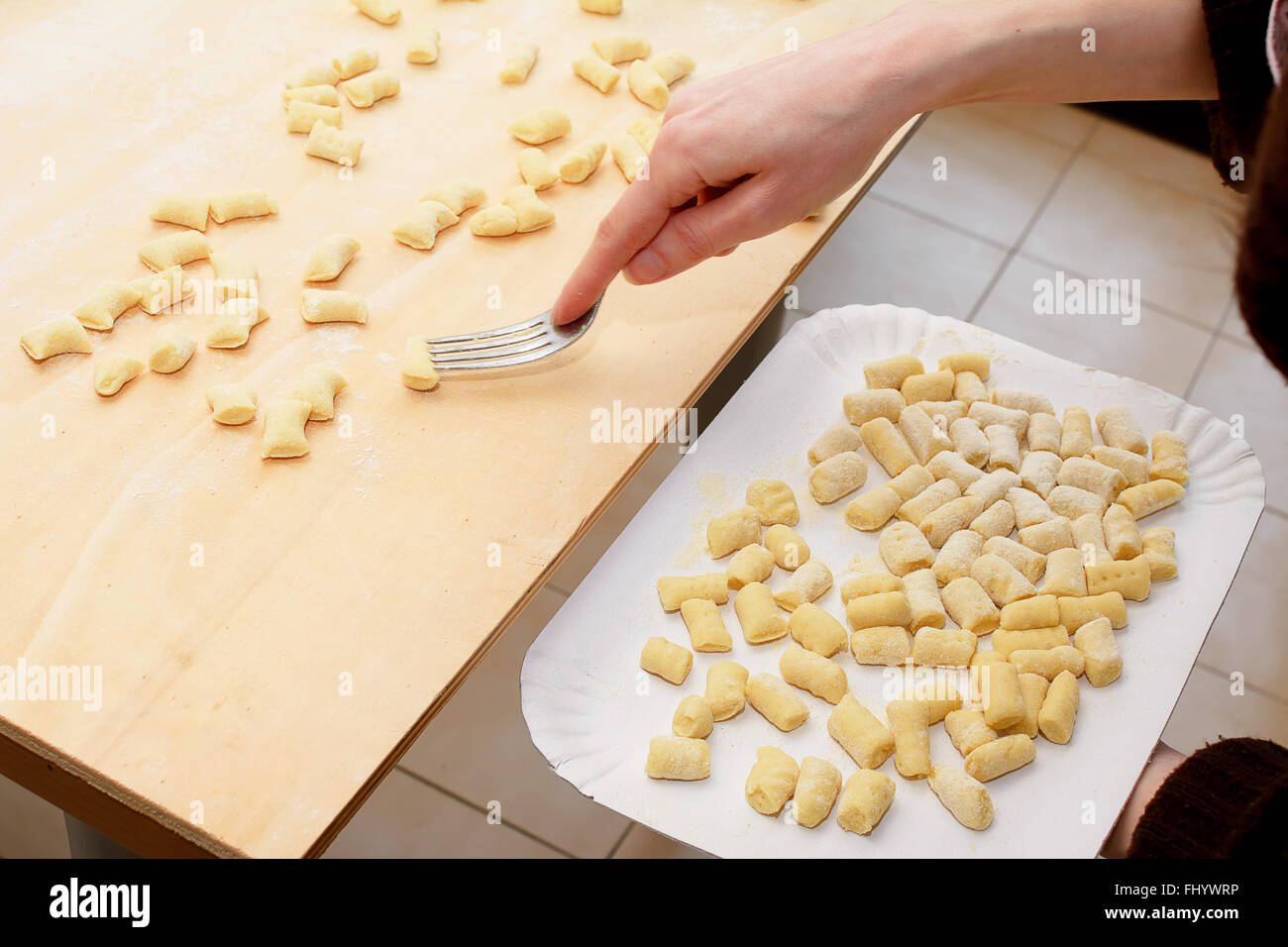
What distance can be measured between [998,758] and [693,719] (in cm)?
28

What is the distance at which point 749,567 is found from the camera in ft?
4.00

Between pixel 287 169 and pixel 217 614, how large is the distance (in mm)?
613

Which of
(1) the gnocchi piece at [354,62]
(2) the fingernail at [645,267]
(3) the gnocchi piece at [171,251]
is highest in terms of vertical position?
(1) the gnocchi piece at [354,62]

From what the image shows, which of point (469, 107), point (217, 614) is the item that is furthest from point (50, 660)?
point (469, 107)

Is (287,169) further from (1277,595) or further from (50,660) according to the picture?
(1277,595)

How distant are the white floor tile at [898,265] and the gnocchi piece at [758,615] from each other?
1.62 meters

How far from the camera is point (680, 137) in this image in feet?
3.87

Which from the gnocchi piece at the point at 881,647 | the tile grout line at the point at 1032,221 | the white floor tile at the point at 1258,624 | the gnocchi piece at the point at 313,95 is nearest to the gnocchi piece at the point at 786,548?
the gnocchi piece at the point at 881,647

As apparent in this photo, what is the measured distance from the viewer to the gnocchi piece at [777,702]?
112cm

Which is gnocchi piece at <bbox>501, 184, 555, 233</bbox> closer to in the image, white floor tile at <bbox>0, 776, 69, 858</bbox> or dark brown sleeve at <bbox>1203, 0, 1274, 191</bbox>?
dark brown sleeve at <bbox>1203, 0, 1274, 191</bbox>

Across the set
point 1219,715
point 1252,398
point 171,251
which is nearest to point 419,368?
point 171,251

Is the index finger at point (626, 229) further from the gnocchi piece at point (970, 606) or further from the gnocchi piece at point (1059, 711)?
the gnocchi piece at point (1059, 711)

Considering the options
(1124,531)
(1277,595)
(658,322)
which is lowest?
(1277,595)

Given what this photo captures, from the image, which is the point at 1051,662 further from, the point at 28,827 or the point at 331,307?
the point at 28,827
